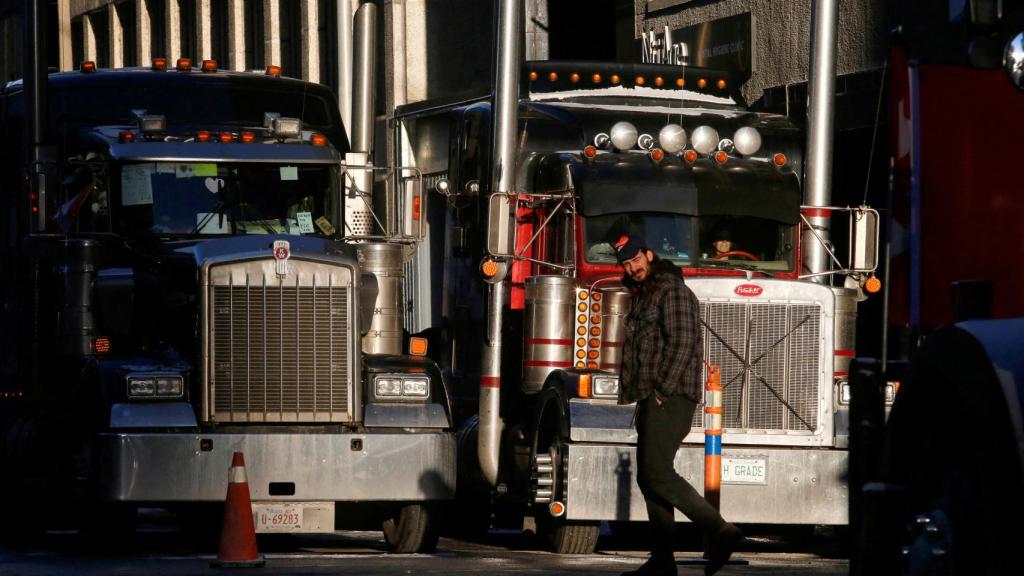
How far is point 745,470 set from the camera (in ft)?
45.0

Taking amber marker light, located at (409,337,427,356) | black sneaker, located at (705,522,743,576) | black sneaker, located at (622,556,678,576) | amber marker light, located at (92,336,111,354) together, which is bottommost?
black sneaker, located at (622,556,678,576)

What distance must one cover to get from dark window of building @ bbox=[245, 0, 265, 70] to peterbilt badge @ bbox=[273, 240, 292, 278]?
2752 cm

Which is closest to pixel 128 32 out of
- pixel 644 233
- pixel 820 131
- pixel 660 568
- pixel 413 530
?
pixel 820 131

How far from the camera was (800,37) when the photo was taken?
23531mm

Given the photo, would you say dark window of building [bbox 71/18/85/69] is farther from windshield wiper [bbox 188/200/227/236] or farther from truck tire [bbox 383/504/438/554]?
truck tire [bbox 383/504/438/554]

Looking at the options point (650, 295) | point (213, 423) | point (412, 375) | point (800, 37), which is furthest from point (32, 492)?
point (800, 37)

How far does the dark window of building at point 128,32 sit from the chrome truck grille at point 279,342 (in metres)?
33.0

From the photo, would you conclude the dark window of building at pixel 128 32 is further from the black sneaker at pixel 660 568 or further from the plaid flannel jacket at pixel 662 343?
the black sneaker at pixel 660 568

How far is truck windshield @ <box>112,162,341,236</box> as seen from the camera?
14680 mm

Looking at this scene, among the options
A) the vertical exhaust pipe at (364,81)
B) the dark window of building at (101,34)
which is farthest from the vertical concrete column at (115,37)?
the vertical exhaust pipe at (364,81)

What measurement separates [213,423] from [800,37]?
12.1 meters

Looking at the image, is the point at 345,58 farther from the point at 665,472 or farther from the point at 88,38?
the point at 88,38

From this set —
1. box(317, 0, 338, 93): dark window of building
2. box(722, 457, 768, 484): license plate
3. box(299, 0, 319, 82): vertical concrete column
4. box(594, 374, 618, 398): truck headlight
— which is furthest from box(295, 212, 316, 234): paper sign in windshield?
box(299, 0, 319, 82): vertical concrete column

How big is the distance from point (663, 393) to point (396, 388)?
8.43ft
